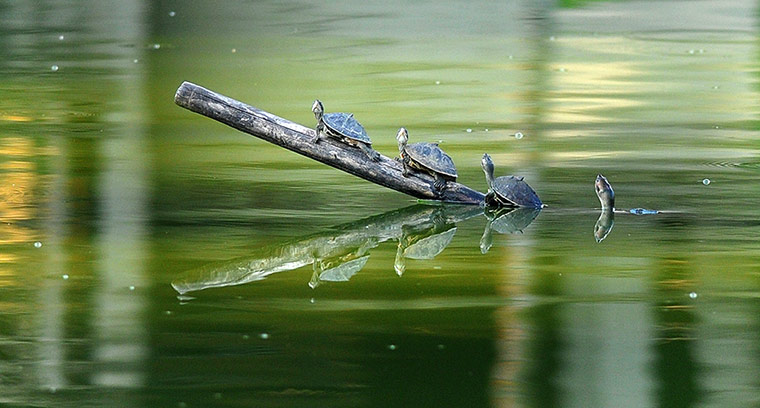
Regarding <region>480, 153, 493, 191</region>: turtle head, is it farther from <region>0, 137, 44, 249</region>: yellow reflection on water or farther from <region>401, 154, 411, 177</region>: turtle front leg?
<region>0, 137, 44, 249</region>: yellow reflection on water

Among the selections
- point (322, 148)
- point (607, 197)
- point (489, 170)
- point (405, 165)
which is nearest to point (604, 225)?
point (607, 197)

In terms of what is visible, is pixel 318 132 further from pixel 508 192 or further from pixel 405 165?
pixel 508 192

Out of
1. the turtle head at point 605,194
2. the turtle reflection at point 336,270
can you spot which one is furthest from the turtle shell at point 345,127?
the turtle reflection at point 336,270

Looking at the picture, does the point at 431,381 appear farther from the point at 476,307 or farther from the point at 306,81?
the point at 306,81

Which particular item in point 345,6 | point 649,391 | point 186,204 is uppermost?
point 345,6

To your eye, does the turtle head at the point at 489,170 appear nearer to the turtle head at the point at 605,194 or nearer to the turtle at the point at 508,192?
the turtle at the point at 508,192

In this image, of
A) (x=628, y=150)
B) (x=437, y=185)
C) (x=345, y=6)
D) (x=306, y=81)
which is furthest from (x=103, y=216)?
(x=345, y=6)
